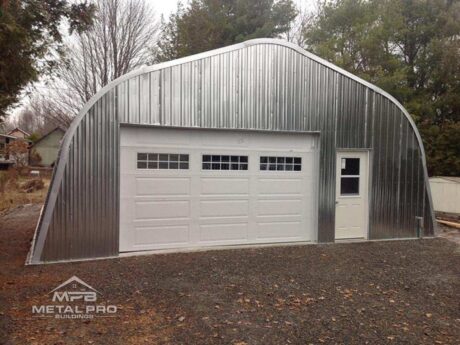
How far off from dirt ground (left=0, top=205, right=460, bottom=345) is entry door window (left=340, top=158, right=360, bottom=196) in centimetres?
138

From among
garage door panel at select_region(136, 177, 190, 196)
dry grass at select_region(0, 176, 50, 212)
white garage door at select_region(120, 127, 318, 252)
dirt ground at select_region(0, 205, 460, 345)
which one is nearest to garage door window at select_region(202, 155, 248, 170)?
white garage door at select_region(120, 127, 318, 252)

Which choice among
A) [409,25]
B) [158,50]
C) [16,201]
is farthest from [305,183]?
[158,50]

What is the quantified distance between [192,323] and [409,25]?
19.4 meters

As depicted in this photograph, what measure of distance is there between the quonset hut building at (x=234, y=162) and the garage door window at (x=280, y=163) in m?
0.02

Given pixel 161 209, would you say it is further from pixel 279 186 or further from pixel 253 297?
pixel 253 297

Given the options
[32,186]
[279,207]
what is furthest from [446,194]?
[32,186]

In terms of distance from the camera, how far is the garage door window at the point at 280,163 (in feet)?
26.0

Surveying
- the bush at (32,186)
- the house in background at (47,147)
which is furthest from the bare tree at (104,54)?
the house in background at (47,147)

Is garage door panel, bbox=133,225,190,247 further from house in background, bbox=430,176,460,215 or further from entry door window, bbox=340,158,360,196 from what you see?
house in background, bbox=430,176,460,215

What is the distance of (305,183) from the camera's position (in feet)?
26.8

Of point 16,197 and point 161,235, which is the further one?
point 16,197

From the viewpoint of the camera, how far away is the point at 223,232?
764 centimetres

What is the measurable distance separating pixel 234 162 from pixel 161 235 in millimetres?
1972

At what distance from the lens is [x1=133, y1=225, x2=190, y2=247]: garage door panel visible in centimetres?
707
